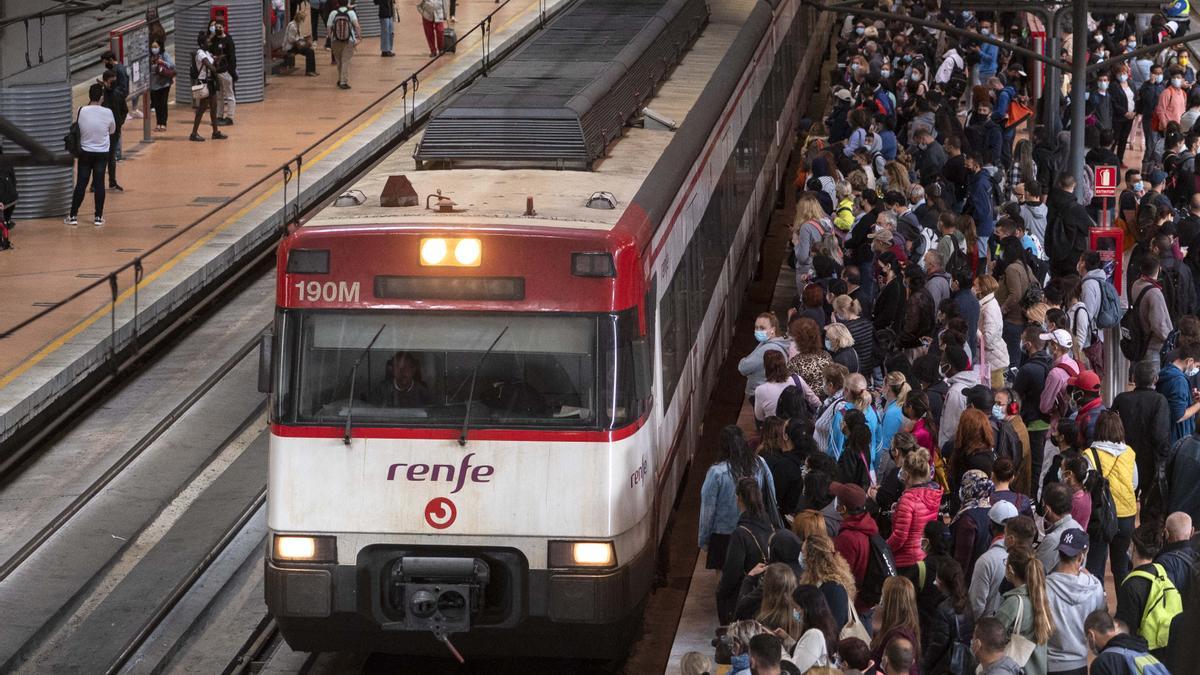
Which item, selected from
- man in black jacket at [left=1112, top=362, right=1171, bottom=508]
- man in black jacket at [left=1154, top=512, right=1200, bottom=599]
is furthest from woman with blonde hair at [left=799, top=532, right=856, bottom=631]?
man in black jacket at [left=1112, top=362, right=1171, bottom=508]

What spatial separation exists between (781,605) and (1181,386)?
5247 millimetres

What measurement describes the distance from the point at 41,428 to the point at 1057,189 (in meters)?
10.0

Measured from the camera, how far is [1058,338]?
1342cm

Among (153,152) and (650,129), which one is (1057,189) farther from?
(153,152)

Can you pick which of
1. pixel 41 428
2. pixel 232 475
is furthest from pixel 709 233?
pixel 41 428

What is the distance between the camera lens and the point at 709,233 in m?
15.5

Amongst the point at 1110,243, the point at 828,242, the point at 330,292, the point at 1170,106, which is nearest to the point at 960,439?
the point at 330,292

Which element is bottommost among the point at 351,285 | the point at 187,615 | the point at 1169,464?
the point at 187,615

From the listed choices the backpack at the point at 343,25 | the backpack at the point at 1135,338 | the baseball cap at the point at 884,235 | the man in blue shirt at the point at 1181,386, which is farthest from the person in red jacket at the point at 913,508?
the backpack at the point at 343,25

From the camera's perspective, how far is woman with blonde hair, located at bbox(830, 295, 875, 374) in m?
14.3

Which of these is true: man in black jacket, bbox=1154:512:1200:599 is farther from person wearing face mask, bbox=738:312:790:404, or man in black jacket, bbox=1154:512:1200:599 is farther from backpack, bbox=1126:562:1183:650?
person wearing face mask, bbox=738:312:790:404

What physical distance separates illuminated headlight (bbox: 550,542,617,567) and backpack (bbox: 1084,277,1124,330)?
672cm

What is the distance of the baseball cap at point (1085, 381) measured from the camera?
13117 millimetres

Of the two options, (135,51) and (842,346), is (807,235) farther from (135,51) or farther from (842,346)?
(135,51)
